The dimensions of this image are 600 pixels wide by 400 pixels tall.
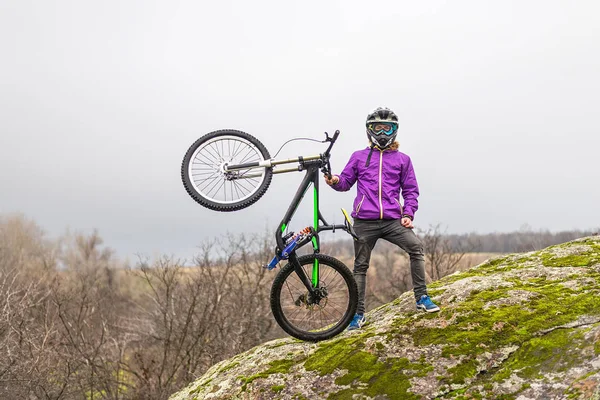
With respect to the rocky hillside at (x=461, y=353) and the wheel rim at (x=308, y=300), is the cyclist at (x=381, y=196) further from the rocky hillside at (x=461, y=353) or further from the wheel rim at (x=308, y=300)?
the rocky hillside at (x=461, y=353)

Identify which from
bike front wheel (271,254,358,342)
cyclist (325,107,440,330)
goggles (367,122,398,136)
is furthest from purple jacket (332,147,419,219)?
bike front wheel (271,254,358,342)

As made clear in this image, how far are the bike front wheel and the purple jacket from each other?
809 mm

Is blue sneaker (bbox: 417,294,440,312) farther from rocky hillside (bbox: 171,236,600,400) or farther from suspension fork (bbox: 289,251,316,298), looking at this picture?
suspension fork (bbox: 289,251,316,298)

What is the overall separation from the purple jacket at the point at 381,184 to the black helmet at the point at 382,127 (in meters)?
0.13

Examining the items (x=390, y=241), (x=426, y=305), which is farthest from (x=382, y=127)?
(x=426, y=305)

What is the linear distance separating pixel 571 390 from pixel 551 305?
1.55 metres

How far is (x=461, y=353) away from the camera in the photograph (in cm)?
466

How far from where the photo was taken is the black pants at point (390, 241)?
5.92m

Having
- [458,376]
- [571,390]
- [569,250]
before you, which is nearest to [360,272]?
[458,376]

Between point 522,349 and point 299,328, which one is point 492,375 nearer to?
point 522,349

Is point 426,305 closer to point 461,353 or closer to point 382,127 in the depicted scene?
point 461,353

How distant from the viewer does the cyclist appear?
595 cm

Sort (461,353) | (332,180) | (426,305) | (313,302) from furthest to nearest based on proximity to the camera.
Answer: (332,180) < (313,302) < (426,305) < (461,353)

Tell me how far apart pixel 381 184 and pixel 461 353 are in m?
2.23
